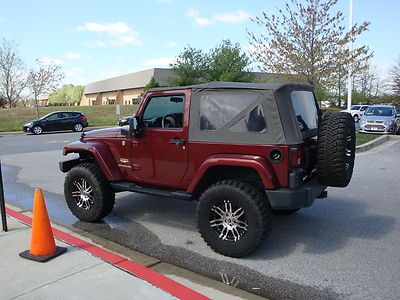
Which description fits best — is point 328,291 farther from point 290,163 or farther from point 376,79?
point 376,79

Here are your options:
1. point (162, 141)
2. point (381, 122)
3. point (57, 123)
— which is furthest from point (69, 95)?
point (162, 141)

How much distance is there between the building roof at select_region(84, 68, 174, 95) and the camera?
62.6 meters

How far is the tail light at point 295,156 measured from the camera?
13.1 feet

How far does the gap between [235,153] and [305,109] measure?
123 centimetres

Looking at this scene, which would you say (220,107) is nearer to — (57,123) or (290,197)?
(290,197)

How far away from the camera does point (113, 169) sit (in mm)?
5324

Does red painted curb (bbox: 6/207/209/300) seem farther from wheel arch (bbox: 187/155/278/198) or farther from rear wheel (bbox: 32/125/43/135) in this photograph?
rear wheel (bbox: 32/125/43/135)

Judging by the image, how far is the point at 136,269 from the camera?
3.92 m

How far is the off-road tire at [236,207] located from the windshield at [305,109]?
1037mm

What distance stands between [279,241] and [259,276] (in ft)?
3.31

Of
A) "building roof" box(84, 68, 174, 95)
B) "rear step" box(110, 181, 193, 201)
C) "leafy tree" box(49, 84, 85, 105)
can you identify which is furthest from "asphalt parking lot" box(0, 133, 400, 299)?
"leafy tree" box(49, 84, 85, 105)

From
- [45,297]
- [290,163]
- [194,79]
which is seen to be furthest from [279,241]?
[194,79]

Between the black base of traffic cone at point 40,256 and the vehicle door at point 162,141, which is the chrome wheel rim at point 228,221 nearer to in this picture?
the vehicle door at point 162,141

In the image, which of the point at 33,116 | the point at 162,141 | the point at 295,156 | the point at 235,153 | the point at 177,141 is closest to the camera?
the point at 295,156
